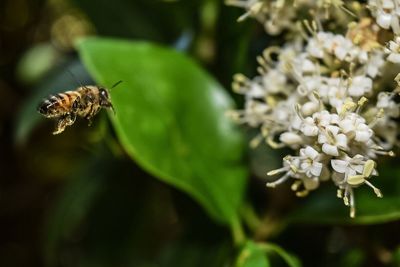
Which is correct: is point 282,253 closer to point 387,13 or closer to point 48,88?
point 387,13

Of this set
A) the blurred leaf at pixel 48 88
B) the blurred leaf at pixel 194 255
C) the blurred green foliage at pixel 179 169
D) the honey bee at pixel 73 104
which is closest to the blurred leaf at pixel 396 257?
the blurred green foliage at pixel 179 169

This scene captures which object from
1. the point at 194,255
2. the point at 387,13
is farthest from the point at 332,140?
the point at 194,255

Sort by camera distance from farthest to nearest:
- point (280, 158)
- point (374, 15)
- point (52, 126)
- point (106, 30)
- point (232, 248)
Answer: point (52, 126), point (106, 30), point (280, 158), point (232, 248), point (374, 15)

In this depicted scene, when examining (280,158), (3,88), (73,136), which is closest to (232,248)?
(280,158)

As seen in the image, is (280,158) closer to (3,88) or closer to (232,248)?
(232,248)

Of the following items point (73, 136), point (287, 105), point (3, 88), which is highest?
point (287, 105)

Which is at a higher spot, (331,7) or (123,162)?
(331,7)

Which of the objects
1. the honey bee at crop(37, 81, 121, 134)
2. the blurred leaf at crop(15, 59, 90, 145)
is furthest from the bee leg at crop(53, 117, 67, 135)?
the blurred leaf at crop(15, 59, 90, 145)
